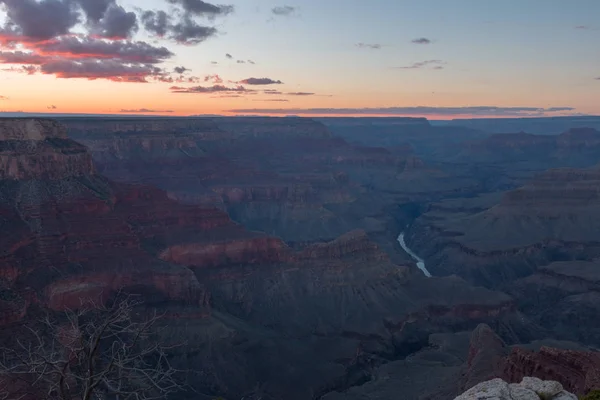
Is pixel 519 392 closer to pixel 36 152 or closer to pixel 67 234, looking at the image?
pixel 67 234

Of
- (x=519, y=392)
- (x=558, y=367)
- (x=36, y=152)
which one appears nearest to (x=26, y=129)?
(x=36, y=152)

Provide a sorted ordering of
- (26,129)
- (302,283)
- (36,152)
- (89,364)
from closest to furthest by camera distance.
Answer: (89,364) < (36,152) < (26,129) < (302,283)

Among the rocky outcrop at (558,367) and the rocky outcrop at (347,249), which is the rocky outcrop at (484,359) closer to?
the rocky outcrop at (558,367)

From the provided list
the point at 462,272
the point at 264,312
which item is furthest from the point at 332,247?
the point at 462,272

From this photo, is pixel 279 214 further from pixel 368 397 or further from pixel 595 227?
pixel 368 397

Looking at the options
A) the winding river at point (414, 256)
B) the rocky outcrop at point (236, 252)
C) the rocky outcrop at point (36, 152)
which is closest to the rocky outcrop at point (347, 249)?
the rocky outcrop at point (236, 252)

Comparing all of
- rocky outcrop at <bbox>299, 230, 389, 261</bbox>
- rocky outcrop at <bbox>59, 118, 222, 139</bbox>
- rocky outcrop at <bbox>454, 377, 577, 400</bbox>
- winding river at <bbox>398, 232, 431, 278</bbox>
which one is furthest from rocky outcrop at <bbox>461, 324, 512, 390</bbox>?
rocky outcrop at <bbox>59, 118, 222, 139</bbox>

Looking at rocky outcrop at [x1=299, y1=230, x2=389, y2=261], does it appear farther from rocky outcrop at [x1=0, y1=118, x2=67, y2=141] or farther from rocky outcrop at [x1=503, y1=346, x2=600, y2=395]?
rocky outcrop at [x1=503, y1=346, x2=600, y2=395]

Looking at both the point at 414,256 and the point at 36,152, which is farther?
the point at 414,256
